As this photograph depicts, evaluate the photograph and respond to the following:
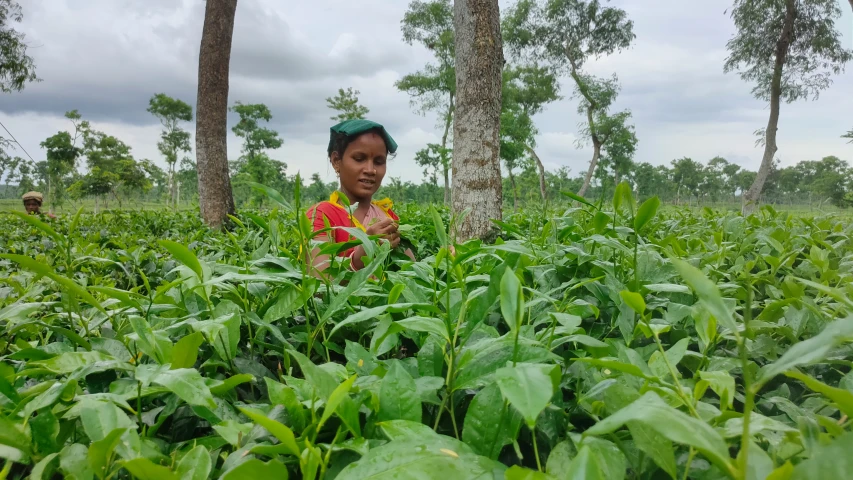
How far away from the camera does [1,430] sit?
17.4 inches

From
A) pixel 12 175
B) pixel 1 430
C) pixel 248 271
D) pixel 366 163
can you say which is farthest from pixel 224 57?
pixel 12 175

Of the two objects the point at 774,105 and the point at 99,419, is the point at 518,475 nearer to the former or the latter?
the point at 99,419

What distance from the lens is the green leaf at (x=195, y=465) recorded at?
42cm

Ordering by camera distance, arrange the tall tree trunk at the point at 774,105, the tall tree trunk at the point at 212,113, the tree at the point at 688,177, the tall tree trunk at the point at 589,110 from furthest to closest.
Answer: the tree at the point at 688,177, the tall tree trunk at the point at 589,110, the tall tree trunk at the point at 774,105, the tall tree trunk at the point at 212,113

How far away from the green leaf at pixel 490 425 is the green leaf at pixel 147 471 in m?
0.26

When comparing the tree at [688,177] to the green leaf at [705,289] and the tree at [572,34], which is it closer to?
the tree at [572,34]

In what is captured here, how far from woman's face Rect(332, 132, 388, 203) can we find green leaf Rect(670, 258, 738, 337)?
1971 mm

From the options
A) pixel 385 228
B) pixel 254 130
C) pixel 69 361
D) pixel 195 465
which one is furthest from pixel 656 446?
pixel 254 130

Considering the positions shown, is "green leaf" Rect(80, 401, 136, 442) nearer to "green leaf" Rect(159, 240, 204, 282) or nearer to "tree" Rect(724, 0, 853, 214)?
"green leaf" Rect(159, 240, 204, 282)

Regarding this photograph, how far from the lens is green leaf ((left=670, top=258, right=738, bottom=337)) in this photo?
1.06 feet

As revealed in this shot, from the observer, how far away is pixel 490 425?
1.47ft

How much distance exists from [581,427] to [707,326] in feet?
0.68

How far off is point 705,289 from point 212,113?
18.1ft

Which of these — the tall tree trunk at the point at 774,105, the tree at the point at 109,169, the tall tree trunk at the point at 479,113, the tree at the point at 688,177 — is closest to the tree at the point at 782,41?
the tall tree trunk at the point at 774,105
